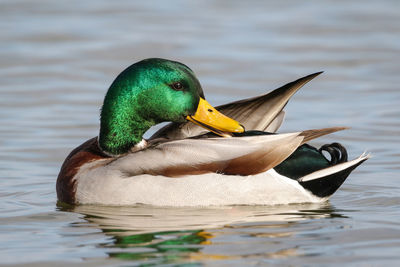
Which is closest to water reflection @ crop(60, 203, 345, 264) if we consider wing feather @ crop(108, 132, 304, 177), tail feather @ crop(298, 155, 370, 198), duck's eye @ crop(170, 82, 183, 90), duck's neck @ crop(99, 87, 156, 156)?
tail feather @ crop(298, 155, 370, 198)

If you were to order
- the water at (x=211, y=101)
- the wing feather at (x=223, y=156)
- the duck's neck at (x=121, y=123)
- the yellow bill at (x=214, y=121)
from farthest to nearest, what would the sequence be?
1. the duck's neck at (x=121, y=123)
2. the yellow bill at (x=214, y=121)
3. the wing feather at (x=223, y=156)
4. the water at (x=211, y=101)

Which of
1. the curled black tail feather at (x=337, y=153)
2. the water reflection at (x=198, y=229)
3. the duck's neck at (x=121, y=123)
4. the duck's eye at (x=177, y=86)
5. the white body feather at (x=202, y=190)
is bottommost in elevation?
the water reflection at (x=198, y=229)

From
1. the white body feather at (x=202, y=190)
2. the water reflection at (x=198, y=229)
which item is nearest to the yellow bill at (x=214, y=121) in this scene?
the white body feather at (x=202, y=190)

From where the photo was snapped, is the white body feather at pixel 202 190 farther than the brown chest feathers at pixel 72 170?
No

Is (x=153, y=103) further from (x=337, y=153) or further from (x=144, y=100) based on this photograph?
(x=337, y=153)

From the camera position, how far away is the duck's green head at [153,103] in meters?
7.46

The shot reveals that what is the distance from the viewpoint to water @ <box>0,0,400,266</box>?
6.19 metres

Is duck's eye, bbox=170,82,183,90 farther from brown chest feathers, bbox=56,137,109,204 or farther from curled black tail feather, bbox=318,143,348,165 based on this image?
curled black tail feather, bbox=318,143,348,165

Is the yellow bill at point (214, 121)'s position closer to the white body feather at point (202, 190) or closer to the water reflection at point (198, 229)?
the white body feather at point (202, 190)

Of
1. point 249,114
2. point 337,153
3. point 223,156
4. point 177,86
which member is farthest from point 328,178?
point 177,86

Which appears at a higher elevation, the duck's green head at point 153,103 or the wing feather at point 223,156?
the duck's green head at point 153,103

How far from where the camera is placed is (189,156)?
7.07 m

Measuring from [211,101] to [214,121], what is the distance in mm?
4433

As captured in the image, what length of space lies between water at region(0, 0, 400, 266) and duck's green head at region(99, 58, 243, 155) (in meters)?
0.68
